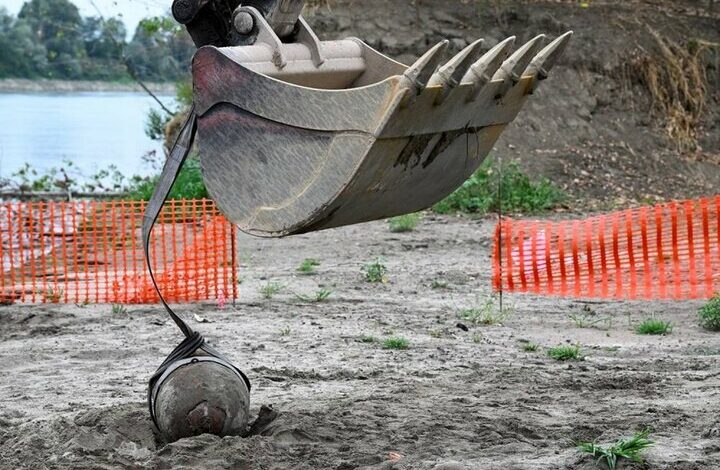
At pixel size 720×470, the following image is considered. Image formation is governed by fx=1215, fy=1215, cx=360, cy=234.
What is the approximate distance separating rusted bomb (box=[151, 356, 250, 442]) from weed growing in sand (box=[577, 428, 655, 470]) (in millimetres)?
1721

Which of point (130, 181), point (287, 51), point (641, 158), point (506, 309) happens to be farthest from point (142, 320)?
point (641, 158)

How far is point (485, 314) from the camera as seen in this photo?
9.91m

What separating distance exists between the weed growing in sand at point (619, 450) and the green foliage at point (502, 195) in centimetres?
1043

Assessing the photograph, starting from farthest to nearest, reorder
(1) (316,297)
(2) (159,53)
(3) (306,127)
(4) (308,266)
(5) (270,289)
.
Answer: (2) (159,53), (4) (308,266), (5) (270,289), (1) (316,297), (3) (306,127)

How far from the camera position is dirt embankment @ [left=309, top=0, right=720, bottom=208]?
63.7 feet

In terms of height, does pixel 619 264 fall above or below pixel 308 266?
above

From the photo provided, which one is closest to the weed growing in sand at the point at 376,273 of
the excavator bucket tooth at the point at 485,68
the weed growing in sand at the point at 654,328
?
the weed growing in sand at the point at 654,328

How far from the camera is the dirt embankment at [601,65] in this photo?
19.4 meters

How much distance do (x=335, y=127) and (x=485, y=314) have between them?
492 cm

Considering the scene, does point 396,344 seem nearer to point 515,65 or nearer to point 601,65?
point 515,65

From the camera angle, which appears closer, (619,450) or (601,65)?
(619,450)

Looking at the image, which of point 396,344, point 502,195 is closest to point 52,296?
point 396,344

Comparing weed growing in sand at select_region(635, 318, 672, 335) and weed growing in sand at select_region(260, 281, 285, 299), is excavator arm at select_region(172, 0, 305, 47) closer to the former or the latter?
weed growing in sand at select_region(635, 318, 672, 335)

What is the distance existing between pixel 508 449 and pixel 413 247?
7936 mm
